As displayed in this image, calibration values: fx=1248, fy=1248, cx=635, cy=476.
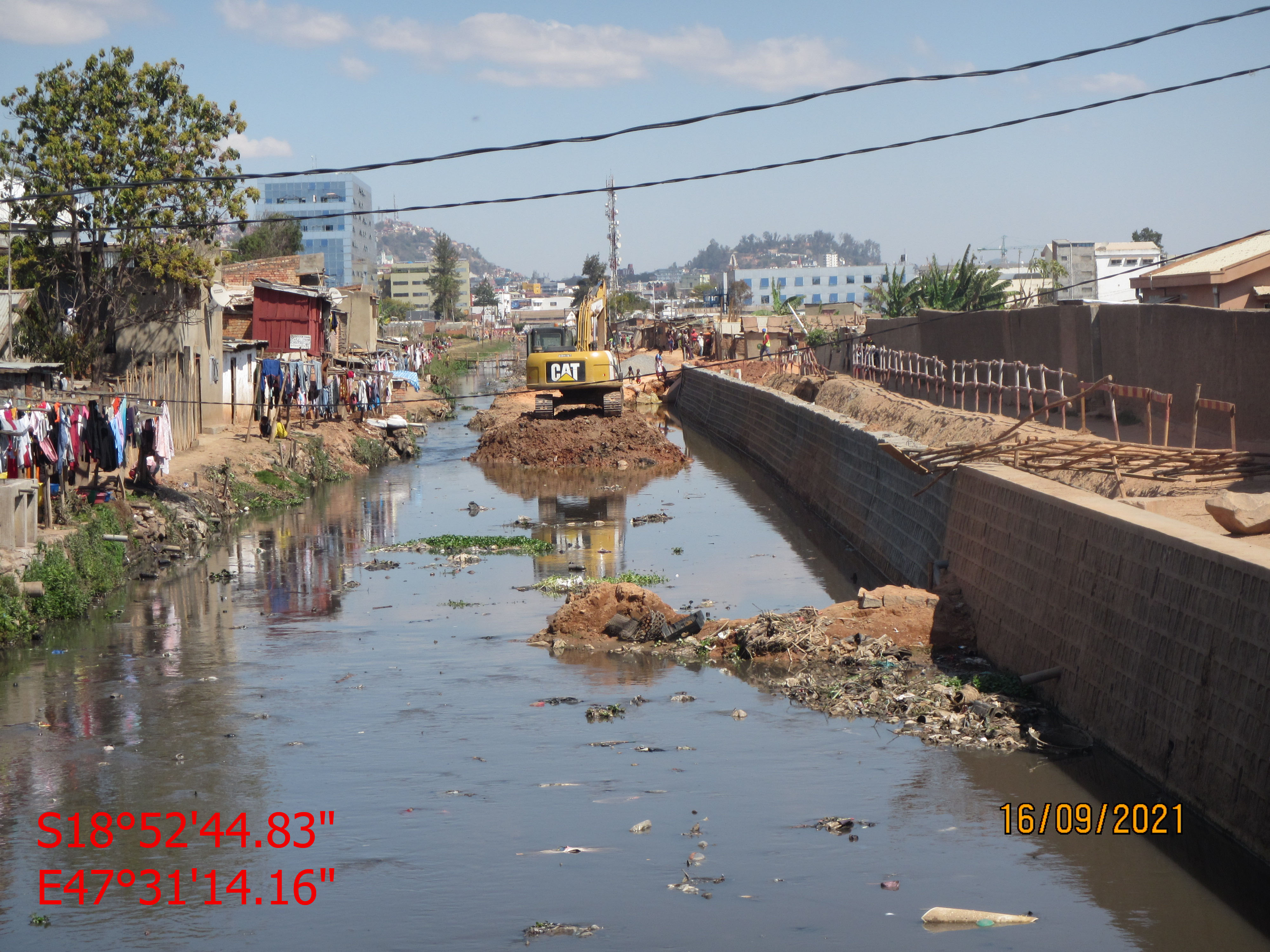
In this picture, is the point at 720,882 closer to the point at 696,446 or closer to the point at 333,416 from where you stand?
the point at 333,416

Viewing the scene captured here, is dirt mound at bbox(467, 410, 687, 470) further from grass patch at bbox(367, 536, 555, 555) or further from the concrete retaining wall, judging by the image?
the concrete retaining wall

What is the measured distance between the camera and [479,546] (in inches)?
898

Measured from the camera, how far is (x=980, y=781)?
406 inches

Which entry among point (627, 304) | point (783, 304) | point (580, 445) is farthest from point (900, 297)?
→ point (627, 304)

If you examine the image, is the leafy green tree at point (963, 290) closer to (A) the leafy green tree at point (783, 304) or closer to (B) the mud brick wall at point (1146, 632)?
(A) the leafy green tree at point (783, 304)

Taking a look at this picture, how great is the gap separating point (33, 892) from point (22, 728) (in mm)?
4265

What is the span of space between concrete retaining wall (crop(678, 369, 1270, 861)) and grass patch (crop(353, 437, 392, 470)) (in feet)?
68.0

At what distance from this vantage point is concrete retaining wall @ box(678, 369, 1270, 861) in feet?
26.7

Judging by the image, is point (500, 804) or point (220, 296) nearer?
point (500, 804)

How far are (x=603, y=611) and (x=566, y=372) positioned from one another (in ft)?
73.9

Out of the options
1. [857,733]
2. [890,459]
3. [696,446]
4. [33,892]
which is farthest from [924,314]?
[33,892]

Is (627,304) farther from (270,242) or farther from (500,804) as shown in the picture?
(500,804)
